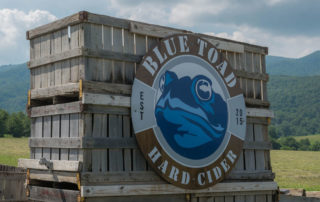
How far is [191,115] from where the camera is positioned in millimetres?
9008

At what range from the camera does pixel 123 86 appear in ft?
27.0

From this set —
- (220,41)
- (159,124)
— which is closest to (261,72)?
(220,41)

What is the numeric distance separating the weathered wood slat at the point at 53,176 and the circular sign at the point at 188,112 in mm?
1321

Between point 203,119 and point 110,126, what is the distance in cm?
206

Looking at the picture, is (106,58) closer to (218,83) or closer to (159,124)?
(159,124)

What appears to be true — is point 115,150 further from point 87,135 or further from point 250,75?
point 250,75

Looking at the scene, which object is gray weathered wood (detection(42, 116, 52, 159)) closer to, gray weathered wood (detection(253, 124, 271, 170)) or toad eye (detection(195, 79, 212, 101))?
toad eye (detection(195, 79, 212, 101))

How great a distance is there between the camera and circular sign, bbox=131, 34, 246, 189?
27.6ft

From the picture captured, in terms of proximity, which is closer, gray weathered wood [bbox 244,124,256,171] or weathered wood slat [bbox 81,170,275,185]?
weathered wood slat [bbox 81,170,275,185]

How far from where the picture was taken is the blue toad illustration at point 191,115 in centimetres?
866

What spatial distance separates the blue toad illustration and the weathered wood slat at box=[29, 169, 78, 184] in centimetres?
182

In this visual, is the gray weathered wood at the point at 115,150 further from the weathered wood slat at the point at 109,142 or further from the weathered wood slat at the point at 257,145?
the weathered wood slat at the point at 257,145

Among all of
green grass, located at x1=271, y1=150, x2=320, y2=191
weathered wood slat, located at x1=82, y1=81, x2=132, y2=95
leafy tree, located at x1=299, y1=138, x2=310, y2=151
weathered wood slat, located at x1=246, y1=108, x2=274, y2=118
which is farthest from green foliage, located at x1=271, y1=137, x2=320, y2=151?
weathered wood slat, located at x1=82, y1=81, x2=132, y2=95

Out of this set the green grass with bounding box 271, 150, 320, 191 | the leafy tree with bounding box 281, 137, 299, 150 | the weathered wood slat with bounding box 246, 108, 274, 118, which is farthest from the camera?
A: the leafy tree with bounding box 281, 137, 299, 150
